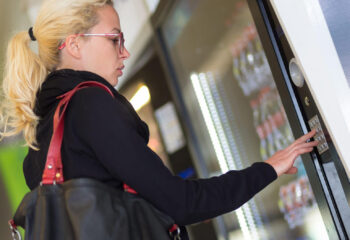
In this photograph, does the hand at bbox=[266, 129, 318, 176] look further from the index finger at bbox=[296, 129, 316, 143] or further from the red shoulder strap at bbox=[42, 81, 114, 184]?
the red shoulder strap at bbox=[42, 81, 114, 184]

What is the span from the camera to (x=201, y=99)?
305 cm

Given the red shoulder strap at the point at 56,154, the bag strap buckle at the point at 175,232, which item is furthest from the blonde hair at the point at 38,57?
the bag strap buckle at the point at 175,232

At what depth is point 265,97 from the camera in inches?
103

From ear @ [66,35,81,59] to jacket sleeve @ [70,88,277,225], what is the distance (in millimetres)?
194

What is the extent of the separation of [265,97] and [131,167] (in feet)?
4.96

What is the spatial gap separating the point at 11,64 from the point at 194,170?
76.4 inches

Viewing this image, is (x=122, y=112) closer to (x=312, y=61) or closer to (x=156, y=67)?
(x=312, y=61)

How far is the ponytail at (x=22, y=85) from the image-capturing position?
4.63 ft

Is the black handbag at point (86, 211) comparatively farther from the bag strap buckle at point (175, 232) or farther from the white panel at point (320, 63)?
the white panel at point (320, 63)

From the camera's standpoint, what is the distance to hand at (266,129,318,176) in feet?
4.26

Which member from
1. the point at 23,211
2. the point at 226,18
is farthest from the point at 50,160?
the point at 226,18

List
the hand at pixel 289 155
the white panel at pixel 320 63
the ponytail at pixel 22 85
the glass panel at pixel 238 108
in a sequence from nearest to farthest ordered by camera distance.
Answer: the white panel at pixel 320 63 < the hand at pixel 289 155 < the ponytail at pixel 22 85 < the glass panel at pixel 238 108

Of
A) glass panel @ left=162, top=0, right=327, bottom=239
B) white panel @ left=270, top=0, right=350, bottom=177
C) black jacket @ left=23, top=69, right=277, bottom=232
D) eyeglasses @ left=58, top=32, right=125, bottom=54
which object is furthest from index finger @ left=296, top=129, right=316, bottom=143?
glass panel @ left=162, top=0, right=327, bottom=239

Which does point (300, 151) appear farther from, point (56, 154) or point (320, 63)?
point (56, 154)
